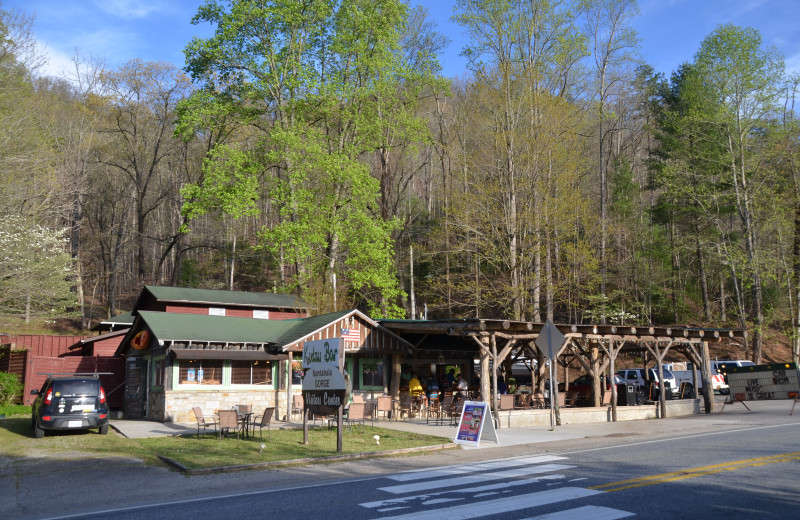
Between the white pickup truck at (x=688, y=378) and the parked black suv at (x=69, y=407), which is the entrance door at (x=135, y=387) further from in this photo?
the white pickup truck at (x=688, y=378)

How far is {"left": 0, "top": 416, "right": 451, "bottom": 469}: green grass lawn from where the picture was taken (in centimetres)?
1248

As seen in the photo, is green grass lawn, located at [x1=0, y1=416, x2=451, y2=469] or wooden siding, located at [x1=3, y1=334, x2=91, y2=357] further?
wooden siding, located at [x1=3, y1=334, x2=91, y2=357]

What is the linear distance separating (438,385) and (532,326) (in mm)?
6463

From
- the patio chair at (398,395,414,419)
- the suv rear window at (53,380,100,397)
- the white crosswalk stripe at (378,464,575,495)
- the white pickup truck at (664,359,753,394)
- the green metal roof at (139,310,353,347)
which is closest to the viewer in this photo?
the white crosswalk stripe at (378,464,575,495)

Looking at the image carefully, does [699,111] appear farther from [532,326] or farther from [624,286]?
[532,326]

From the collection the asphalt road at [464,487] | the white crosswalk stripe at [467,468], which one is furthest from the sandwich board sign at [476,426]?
the white crosswalk stripe at [467,468]

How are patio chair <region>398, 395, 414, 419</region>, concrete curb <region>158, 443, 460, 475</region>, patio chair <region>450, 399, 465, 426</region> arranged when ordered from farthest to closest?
1. patio chair <region>398, 395, 414, 419</region>
2. patio chair <region>450, 399, 465, 426</region>
3. concrete curb <region>158, 443, 460, 475</region>

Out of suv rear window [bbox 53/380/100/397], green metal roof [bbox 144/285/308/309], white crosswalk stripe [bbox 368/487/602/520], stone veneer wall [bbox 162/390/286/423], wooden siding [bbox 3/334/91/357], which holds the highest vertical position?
green metal roof [bbox 144/285/308/309]

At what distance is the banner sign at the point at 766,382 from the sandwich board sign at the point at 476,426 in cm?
1378

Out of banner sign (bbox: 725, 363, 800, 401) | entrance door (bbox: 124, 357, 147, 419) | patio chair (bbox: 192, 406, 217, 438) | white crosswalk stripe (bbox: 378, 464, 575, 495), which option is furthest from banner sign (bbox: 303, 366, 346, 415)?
banner sign (bbox: 725, 363, 800, 401)

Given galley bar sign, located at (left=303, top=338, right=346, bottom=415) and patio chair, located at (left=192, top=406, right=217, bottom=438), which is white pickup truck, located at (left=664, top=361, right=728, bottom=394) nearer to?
galley bar sign, located at (left=303, top=338, right=346, bottom=415)

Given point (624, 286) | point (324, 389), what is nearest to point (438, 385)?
point (324, 389)

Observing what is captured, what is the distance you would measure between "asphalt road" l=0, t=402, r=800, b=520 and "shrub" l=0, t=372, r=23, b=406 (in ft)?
46.2

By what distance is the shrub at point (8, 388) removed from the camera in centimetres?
2388
